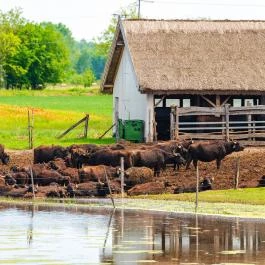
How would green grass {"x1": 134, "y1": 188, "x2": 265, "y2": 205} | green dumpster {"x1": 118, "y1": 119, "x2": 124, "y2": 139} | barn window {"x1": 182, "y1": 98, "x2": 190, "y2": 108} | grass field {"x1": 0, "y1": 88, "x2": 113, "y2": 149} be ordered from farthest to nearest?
barn window {"x1": 182, "y1": 98, "x2": 190, "y2": 108} < grass field {"x1": 0, "y1": 88, "x2": 113, "y2": 149} < green dumpster {"x1": 118, "y1": 119, "x2": 124, "y2": 139} < green grass {"x1": 134, "y1": 188, "x2": 265, "y2": 205}

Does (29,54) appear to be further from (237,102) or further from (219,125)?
(219,125)

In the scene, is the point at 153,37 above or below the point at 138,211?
above

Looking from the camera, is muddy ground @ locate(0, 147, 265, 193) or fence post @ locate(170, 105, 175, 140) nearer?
muddy ground @ locate(0, 147, 265, 193)

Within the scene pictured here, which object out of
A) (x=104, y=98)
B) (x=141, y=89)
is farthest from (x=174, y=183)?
(x=104, y=98)

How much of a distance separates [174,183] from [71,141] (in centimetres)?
1356

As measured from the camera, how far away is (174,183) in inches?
1565

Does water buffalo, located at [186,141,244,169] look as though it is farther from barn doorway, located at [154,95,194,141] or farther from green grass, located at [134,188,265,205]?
barn doorway, located at [154,95,194,141]

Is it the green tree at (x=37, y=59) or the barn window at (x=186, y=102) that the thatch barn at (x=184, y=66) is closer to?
the barn window at (x=186, y=102)

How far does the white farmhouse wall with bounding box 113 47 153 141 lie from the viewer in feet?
166

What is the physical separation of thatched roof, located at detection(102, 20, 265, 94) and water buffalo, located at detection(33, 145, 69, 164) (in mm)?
6569

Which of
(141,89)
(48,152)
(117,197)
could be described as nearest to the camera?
(117,197)

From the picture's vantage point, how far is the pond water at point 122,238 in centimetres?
2603

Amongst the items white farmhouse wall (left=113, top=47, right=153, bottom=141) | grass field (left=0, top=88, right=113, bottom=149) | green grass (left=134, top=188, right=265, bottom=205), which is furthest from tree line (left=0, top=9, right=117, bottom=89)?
green grass (left=134, top=188, right=265, bottom=205)

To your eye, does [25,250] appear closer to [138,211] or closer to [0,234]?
[0,234]
